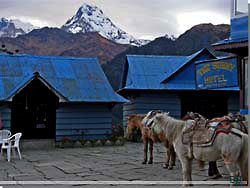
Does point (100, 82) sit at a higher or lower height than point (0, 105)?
higher

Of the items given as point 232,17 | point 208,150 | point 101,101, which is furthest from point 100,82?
point 208,150

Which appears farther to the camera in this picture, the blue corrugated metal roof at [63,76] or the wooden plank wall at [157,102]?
the wooden plank wall at [157,102]

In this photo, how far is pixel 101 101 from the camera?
14.6m

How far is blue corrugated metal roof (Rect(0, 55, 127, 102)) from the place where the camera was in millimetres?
14203

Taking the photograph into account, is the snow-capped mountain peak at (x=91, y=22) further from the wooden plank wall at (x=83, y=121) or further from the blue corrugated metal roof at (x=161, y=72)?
the wooden plank wall at (x=83, y=121)

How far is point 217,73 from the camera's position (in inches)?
341

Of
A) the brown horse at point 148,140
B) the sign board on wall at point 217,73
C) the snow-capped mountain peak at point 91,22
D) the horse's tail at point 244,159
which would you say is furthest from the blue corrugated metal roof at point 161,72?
the horse's tail at point 244,159

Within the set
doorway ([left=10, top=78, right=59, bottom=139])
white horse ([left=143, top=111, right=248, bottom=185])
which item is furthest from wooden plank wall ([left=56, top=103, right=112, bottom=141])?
white horse ([left=143, top=111, right=248, bottom=185])

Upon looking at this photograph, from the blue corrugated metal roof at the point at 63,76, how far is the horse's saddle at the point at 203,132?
331 inches

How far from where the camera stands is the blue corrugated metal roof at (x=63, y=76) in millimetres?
14203

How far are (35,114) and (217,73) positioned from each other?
34.9 feet

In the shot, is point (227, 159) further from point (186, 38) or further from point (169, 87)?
point (186, 38)

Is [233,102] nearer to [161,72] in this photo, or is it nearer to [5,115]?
[161,72]

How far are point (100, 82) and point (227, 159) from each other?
1075cm
